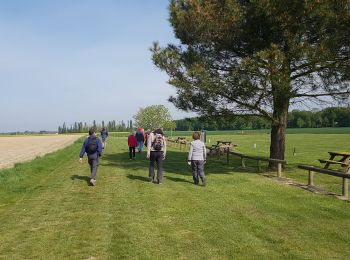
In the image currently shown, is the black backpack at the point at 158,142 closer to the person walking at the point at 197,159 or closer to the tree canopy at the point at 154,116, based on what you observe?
the person walking at the point at 197,159

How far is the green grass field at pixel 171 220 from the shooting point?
6.16 metres

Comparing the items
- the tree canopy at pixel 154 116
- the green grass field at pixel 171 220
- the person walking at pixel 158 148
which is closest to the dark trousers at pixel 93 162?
the green grass field at pixel 171 220

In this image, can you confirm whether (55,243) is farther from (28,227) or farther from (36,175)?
(36,175)

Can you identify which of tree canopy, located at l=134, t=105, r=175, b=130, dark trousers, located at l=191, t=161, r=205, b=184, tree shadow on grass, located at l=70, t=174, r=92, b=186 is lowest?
tree shadow on grass, located at l=70, t=174, r=92, b=186

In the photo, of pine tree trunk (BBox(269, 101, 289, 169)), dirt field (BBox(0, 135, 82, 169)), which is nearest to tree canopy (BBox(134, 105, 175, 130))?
dirt field (BBox(0, 135, 82, 169))

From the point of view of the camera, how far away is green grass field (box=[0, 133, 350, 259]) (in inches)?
242

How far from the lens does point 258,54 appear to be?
13.3 metres

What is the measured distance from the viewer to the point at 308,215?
8484mm

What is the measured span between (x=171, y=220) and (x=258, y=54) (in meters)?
7.33

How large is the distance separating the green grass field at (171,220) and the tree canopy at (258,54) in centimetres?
360

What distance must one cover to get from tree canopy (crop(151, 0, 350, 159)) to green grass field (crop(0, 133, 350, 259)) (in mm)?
3596

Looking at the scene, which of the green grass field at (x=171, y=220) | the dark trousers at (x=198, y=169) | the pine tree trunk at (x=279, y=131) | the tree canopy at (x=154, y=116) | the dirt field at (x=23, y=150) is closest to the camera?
the green grass field at (x=171, y=220)

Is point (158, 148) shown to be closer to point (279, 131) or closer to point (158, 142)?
point (158, 142)

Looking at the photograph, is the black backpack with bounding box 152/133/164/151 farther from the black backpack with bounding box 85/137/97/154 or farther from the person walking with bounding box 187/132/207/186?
the black backpack with bounding box 85/137/97/154
